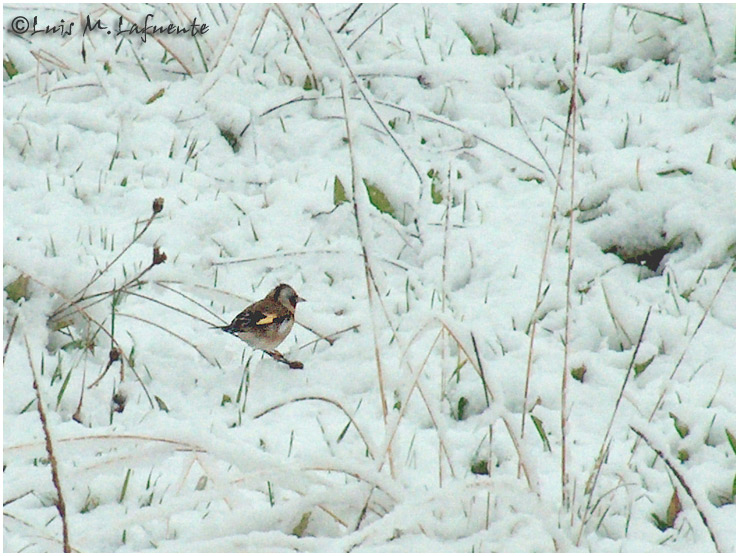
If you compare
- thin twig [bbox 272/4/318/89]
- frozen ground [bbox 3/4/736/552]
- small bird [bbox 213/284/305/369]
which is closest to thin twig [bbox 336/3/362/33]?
frozen ground [bbox 3/4/736/552]

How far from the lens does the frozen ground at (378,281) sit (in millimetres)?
2119

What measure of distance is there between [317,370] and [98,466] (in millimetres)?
1138

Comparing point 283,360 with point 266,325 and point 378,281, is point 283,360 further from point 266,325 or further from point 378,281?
point 378,281

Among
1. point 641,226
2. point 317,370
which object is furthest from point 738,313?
point 317,370

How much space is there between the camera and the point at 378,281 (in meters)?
2.24

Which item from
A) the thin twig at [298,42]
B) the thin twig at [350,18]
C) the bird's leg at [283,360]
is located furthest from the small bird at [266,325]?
the thin twig at [350,18]

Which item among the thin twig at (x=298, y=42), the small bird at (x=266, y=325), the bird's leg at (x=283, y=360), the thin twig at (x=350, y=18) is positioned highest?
the thin twig at (x=350, y=18)

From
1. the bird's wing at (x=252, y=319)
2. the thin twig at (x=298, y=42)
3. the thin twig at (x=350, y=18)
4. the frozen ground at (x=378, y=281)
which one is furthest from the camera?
the thin twig at (x=350, y=18)

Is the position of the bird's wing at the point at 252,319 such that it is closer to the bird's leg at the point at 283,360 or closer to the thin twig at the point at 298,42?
the bird's leg at the point at 283,360

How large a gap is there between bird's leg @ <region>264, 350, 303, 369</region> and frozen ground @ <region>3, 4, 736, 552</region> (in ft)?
0.14

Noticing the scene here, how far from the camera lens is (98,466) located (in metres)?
1.99

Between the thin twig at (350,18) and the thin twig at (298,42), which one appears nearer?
the thin twig at (298,42)

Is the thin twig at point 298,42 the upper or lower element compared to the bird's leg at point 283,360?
upper

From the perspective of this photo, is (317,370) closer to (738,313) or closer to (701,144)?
(738,313)
